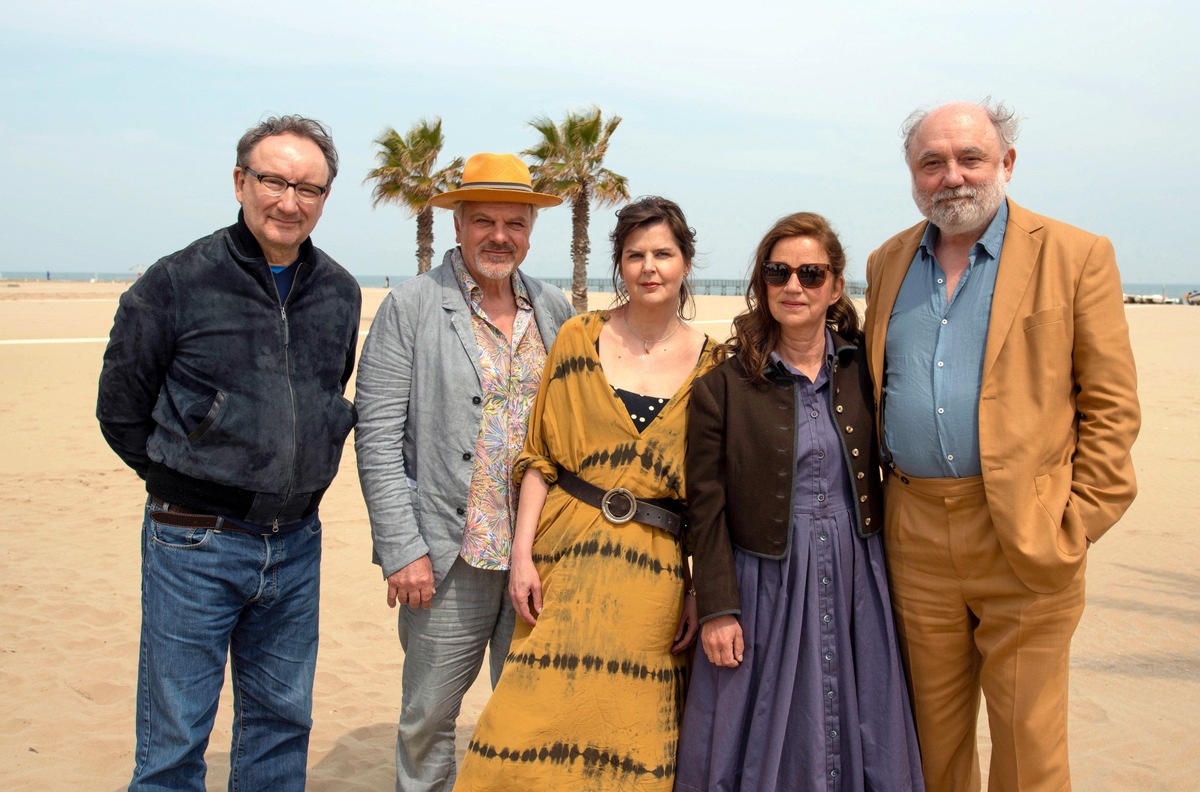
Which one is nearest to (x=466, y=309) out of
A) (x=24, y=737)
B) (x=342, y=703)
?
(x=342, y=703)

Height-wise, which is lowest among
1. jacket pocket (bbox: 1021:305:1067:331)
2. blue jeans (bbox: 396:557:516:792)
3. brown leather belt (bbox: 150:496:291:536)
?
blue jeans (bbox: 396:557:516:792)

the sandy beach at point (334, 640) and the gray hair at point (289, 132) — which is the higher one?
the gray hair at point (289, 132)

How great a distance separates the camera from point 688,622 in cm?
292

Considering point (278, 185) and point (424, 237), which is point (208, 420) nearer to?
point (278, 185)

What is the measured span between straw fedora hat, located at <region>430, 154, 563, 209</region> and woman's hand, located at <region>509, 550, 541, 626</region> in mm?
1186

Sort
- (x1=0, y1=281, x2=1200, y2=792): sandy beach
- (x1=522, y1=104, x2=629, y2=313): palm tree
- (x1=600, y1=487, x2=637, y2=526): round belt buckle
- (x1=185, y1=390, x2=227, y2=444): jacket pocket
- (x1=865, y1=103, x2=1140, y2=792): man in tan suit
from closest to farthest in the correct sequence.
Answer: (x1=185, y1=390, x2=227, y2=444): jacket pocket < (x1=865, y1=103, x2=1140, y2=792): man in tan suit < (x1=600, y1=487, x2=637, y2=526): round belt buckle < (x1=0, y1=281, x2=1200, y2=792): sandy beach < (x1=522, y1=104, x2=629, y2=313): palm tree

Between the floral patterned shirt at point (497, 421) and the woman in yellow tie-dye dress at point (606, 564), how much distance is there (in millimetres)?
87

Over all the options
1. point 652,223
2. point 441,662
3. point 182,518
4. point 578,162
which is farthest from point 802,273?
point 578,162

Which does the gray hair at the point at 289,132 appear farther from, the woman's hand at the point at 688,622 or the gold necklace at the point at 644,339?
the woman's hand at the point at 688,622

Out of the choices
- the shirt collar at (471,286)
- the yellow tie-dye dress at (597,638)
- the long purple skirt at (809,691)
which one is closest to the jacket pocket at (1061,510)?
the long purple skirt at (809,691)

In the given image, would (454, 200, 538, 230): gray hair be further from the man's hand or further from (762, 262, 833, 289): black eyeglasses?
the man's hand

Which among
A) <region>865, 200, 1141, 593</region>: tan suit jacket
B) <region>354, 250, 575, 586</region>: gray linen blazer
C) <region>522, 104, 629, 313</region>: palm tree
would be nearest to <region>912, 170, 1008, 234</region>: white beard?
<region>865, 200, 1141, 593</region>: tan suit jacket

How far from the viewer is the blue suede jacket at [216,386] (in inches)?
102

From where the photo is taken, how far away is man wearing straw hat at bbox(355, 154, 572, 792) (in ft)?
9.80
